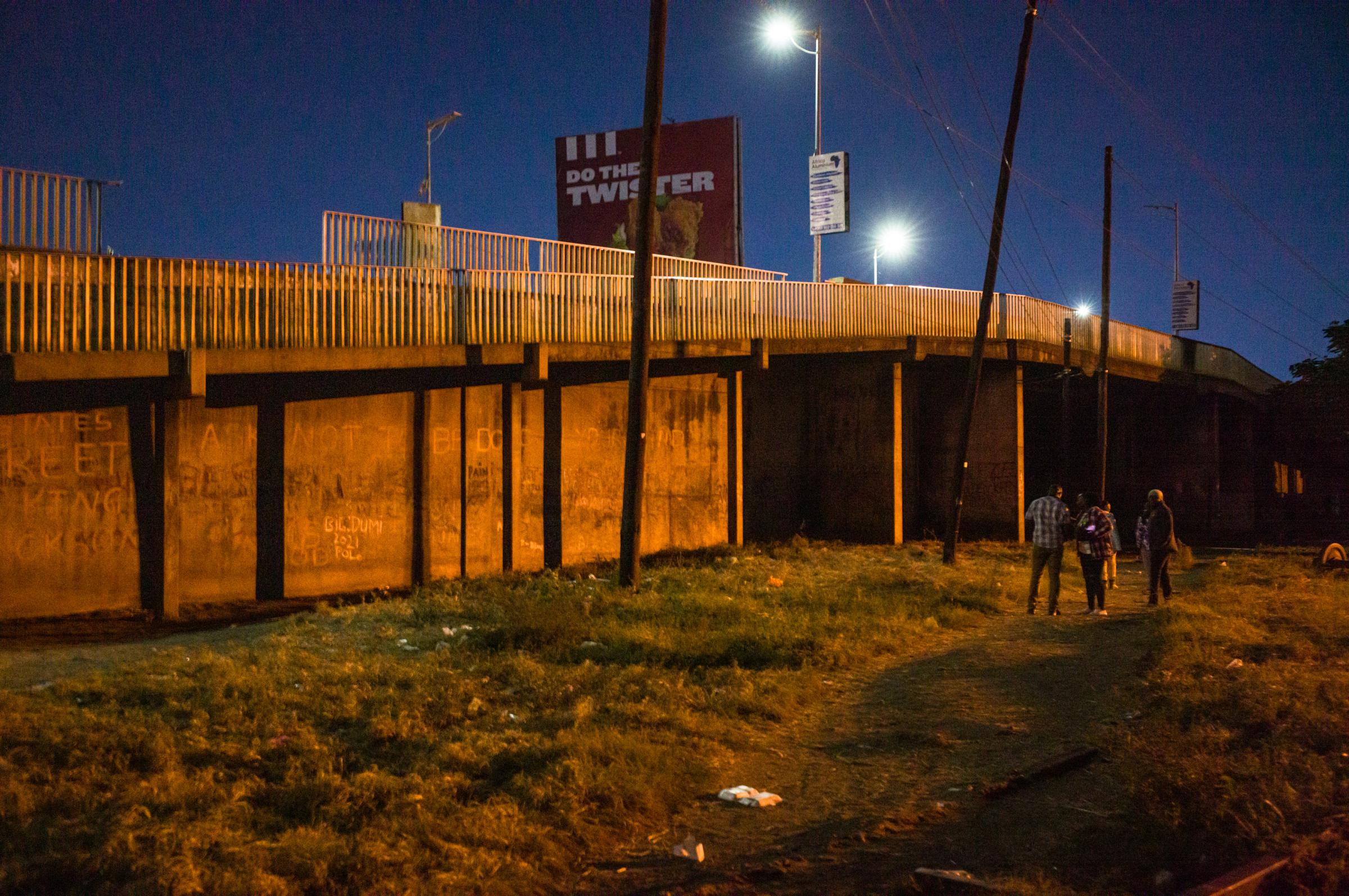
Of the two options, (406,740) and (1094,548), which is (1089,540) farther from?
(406,740)

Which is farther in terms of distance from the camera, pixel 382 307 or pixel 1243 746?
pixel 382 307

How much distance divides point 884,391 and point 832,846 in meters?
18.8

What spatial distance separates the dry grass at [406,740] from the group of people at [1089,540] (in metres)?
2.08

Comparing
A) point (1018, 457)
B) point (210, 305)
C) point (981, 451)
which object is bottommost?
point (1018, 457)

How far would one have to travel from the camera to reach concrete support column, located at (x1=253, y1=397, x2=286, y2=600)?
1444 centimetres

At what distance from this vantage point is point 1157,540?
48.4 feet

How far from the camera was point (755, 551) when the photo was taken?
20.6 meters

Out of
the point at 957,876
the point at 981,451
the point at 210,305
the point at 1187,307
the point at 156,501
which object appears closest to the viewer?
the point at 957,876

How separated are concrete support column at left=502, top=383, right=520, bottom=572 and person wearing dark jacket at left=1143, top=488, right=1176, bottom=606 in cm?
922

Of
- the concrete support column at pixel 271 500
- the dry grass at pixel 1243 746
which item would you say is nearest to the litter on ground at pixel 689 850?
the dry grass at pixel 1243 746

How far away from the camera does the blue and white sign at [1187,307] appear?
43281mm

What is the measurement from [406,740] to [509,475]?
1043cm

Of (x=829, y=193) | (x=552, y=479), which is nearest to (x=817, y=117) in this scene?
(x=829, y=193)

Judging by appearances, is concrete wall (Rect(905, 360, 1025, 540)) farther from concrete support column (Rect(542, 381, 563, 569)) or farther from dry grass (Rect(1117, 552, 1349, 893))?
dry grass (Rect(1117, 552, 1349, 893))
